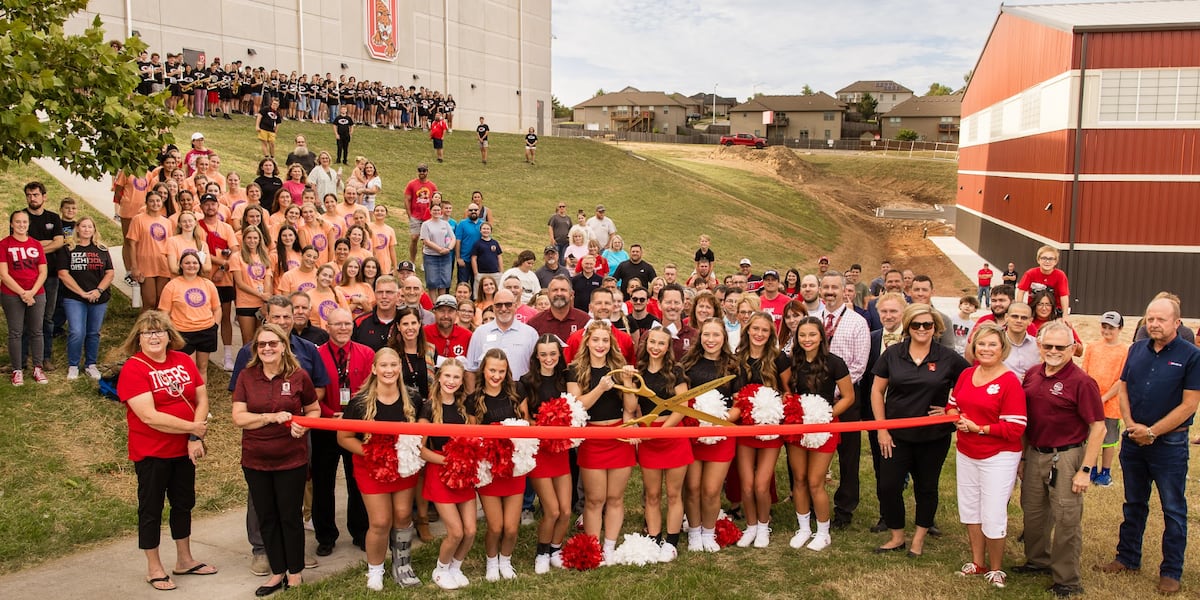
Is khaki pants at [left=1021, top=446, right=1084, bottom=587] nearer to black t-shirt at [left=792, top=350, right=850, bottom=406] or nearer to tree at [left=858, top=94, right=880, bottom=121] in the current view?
black t-shirt at [left=792, top=350, right=850, bottom=406]

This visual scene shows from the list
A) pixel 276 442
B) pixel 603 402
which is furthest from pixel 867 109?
pixel 276 442

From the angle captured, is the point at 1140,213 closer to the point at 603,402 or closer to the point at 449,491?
the point at 603,402

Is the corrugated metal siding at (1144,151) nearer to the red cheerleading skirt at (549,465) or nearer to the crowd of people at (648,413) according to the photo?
the crowd of people at (648,413)

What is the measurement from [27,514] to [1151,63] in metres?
23.4

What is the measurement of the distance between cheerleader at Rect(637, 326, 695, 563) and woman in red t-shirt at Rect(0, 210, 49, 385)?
654 cm

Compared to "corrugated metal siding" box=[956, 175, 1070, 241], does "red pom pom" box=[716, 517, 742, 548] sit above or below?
below

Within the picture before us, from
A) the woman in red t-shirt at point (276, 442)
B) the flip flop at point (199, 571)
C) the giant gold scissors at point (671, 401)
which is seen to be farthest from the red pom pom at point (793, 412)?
the flip flop at point (199, 571)

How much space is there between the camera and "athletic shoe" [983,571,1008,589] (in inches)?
242

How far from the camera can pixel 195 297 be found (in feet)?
29.4

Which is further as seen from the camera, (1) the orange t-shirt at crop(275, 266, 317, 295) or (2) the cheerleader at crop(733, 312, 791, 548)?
(1) the orange t-shirt at crop(275, 266, 317, 295)

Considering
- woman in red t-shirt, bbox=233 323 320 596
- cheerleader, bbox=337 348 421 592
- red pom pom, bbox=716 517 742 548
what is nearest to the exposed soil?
red pom pom, bbox=716 517 742 548

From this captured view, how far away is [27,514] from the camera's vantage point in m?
7.24

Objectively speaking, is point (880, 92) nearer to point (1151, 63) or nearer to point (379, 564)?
point (1151, 63)

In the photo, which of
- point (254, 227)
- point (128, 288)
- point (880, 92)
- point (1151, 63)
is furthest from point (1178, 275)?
point (880, 92)
